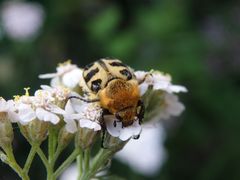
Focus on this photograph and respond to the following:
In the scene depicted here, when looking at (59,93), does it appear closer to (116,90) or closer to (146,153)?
(116,90)

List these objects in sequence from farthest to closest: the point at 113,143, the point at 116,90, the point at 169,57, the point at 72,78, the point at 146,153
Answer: the point at 146,153 < the point at 169,57 < the point at 72,78 < the point at 113,143 < the point at 116,90

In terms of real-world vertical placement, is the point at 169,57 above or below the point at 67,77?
above

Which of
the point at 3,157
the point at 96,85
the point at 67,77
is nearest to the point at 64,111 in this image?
the point at 96,85

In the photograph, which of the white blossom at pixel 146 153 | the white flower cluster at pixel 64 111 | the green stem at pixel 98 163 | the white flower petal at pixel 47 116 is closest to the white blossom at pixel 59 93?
the white flower cluster at pixel 64 111

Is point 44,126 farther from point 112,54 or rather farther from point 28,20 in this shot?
point 28,20

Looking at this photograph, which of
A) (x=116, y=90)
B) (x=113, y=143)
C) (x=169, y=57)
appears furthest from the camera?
(x=169, y=57)

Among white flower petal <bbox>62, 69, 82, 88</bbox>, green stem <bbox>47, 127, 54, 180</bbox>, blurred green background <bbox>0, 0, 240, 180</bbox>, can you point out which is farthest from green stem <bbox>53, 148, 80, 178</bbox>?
blurred green background <bbox>0, 0, 240, 180</bbox>

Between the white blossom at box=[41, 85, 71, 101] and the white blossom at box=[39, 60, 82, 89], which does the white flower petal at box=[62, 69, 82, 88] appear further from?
the white blossom at box=[41, 85, 71, 101]

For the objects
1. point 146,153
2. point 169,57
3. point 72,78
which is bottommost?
point 72,78
